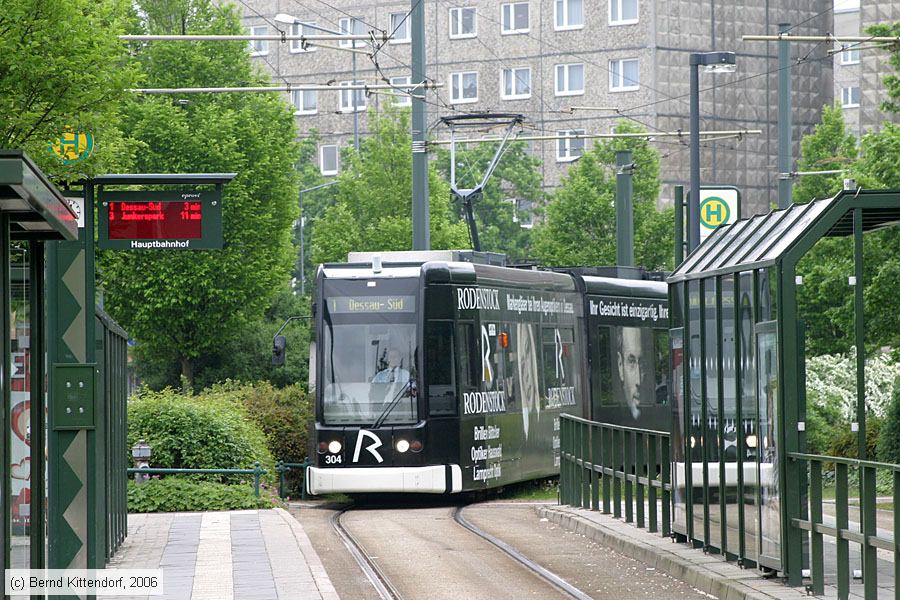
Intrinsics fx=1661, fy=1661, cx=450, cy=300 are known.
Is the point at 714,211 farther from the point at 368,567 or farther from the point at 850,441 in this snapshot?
the point at 368,567

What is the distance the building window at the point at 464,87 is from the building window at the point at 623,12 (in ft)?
23.5

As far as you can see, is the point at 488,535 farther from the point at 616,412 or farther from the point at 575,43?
the point at 575,43

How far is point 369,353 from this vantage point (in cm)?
2122

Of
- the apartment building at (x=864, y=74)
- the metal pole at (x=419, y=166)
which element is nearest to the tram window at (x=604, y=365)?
the metal pole at (x=419, y=166)

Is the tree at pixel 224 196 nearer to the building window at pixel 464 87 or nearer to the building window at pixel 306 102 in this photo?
the building window at pixel 464 87

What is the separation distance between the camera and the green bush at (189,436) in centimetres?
2131

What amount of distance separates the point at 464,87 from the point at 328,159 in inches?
339

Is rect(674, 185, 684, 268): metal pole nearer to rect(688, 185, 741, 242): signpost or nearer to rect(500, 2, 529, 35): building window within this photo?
rect(688, 185, 741, 242): signpost

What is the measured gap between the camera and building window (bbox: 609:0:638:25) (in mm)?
66750

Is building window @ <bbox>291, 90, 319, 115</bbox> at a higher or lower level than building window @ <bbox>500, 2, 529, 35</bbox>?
lower

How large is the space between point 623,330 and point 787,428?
1578cm

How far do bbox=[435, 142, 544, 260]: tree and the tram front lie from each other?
138 ft

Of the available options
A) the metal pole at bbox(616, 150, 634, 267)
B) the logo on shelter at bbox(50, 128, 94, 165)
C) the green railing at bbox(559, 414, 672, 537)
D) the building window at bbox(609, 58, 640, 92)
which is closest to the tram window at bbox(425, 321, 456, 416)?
the green railing at bbox(559, 414, 672, 537)

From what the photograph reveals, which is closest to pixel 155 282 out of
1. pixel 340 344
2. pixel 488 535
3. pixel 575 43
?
pixel 340 344
